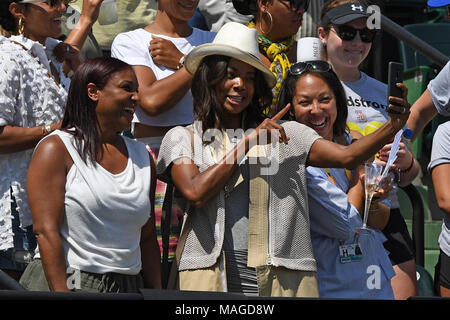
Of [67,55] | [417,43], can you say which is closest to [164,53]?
[67,55]

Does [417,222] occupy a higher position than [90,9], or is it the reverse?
[90,9]

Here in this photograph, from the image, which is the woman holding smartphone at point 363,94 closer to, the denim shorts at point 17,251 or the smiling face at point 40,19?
the smiling face at point 40,19

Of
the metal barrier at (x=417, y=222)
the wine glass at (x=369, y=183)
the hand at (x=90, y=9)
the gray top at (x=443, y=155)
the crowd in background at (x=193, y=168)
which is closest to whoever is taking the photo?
the crowd in background at (x=193, y=168)

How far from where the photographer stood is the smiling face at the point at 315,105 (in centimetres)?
436

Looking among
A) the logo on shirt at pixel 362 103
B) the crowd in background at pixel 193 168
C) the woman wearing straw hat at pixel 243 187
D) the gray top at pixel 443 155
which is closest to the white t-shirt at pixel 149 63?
the crowd in background at pixel 193 168

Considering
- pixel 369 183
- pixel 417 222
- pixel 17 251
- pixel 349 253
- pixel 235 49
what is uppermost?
pixel 235 49

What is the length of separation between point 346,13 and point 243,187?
142cm

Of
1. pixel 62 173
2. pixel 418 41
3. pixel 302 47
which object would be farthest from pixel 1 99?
pixel 418 41

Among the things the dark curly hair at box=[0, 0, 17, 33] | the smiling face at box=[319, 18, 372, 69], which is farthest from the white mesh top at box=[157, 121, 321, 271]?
the smiling face at box=[319, 18, 372, 69]

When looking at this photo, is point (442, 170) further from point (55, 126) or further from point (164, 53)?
point (55, 126)

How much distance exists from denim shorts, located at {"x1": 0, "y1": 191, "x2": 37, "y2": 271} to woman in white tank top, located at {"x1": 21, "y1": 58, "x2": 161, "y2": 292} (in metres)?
0.15

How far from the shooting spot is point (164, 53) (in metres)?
4.56

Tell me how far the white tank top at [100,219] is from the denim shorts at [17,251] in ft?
1.20
